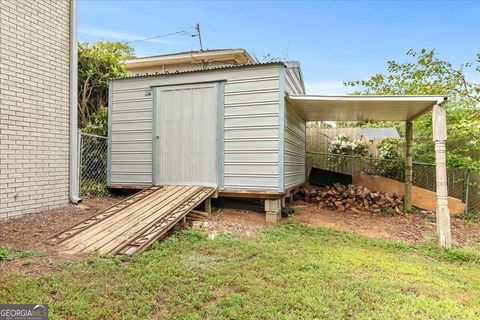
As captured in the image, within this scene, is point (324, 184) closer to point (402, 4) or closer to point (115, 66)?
point (402, 4)

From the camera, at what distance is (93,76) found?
25.3 feet

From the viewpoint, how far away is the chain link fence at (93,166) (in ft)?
21.8

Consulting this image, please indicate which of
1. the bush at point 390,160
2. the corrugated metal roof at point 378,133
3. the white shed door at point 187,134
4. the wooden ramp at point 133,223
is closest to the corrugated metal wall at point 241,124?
the white shed door at point 187,134

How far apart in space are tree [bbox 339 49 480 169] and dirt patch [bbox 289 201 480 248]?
2087 millimetres

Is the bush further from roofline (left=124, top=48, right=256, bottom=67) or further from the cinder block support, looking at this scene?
roofline (left=124, top=48, right=256, bottom=67)

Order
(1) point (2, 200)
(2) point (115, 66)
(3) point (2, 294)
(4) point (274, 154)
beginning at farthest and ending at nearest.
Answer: (2) point (115, 66) < (4) point (274, 154) < (1) point (2, 200) < (3) point (2, 294)

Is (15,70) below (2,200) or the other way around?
the other way around

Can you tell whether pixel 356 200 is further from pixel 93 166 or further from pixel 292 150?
pixel 93 166

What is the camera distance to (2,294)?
2516 millimetres

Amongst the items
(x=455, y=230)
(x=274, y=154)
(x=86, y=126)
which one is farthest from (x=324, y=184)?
(x=86, y=126)

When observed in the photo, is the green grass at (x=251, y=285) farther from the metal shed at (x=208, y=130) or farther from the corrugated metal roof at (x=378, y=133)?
the corrugated metal roof at (x=378, y=133)

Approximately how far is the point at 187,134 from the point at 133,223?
232cm

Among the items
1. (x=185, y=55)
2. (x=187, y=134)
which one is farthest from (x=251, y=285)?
(x=185, y=55)

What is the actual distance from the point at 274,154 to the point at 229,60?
6535 millimetres
